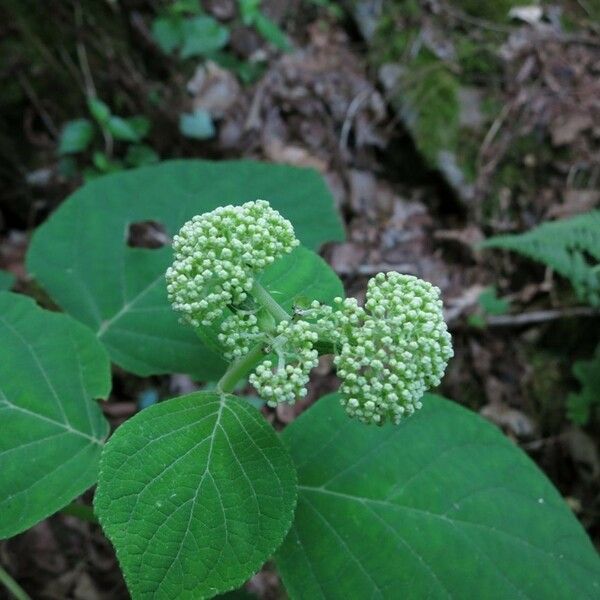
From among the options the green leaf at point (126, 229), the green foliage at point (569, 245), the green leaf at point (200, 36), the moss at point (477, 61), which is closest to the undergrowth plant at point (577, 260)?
the green foliage at point (569, 245)

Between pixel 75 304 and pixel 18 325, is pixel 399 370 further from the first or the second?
pixel 75 304

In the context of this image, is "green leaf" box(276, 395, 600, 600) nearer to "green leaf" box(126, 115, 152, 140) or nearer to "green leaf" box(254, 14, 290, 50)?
"green leaf" box(126, 115, 152, 140)

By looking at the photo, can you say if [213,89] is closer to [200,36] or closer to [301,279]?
[200,36]

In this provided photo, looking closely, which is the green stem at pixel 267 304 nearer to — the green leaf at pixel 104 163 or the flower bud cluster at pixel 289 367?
the flower bud cluster at pixel 289 367

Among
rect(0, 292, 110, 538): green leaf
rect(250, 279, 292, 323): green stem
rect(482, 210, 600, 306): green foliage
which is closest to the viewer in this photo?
rect(250, 279, 292, 323): green stem

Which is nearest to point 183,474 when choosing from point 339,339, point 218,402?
point 218,402

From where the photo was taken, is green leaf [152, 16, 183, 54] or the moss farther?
the moss

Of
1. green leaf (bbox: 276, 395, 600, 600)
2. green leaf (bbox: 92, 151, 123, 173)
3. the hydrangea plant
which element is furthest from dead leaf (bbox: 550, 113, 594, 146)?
the hydrangea plant
